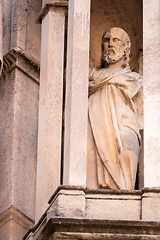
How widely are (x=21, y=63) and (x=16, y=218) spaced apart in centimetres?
181

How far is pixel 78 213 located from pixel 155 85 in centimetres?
152

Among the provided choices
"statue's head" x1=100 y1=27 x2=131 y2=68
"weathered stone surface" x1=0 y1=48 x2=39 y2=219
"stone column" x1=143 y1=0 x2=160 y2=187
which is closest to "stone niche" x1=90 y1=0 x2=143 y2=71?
"weathered stone surface" x1=0 y1=48 x2=39 y2=219

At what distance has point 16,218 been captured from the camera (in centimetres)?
1675

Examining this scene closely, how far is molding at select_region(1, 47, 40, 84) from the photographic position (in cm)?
1759

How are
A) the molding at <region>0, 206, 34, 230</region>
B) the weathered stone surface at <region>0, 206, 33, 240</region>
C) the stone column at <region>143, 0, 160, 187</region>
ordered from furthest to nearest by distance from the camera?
the molding at <region>0, 206, 34, 230</region> → the weathered stone surface at <region>0, 206, 33, 240</region> → the stone column at <region>143, 0, 160, 187</region>

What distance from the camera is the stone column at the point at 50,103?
1611 cm

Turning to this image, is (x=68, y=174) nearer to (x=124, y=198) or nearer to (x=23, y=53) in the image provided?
(x=124, y=198)

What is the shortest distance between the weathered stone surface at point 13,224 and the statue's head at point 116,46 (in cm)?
173

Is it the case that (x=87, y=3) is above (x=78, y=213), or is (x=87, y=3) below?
above

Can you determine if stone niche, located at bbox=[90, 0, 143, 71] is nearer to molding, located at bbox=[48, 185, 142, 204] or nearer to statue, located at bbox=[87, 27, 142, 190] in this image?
statue, located at bbox=[87, 27, 142, 190]

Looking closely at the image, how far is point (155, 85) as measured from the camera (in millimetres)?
15656

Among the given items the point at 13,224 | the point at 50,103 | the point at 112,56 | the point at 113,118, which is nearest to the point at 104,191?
the point at 113,118

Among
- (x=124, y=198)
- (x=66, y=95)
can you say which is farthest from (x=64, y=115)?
(x=124, y=198)

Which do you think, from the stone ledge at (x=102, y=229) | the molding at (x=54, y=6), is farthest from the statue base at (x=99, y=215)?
the molding at (x=54, y=6)
